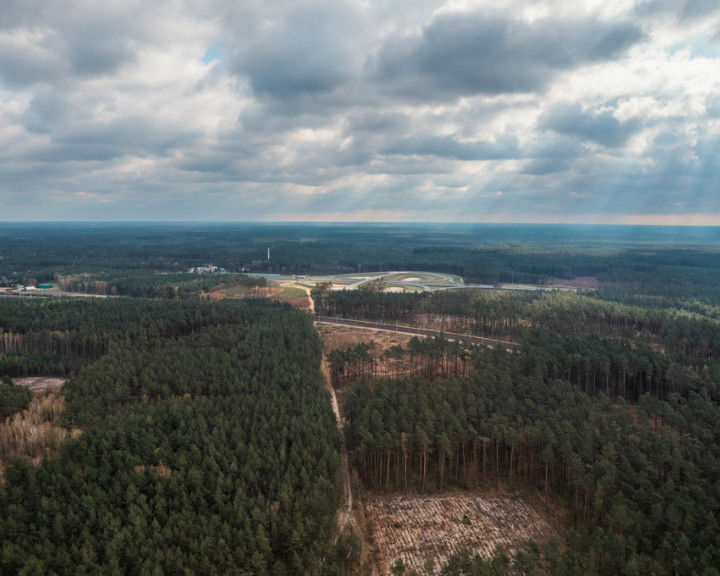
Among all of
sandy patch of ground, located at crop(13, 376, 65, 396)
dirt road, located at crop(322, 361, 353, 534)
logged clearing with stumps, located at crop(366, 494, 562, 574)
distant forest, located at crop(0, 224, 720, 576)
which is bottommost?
logged clearing with stumps, located at crop(366, 494, 562, 574)

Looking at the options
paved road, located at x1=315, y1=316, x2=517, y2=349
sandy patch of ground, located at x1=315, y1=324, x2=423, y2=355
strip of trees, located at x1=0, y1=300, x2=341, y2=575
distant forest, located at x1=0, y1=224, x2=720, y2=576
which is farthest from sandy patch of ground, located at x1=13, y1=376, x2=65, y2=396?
paved road, located at x1=315, y1=316, x2=517, y2=349

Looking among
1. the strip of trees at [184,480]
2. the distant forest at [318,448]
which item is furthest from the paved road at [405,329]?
the strip of trees at [184,480]

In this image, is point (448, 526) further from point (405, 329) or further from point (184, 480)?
point (405, 329)

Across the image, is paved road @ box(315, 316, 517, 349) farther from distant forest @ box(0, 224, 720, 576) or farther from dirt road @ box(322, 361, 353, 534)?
dirt road @ box(322, 361, 353, 534)

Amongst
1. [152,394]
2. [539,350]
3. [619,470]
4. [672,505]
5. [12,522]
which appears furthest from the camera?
[539,350]

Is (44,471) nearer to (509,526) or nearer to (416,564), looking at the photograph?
(416,564)

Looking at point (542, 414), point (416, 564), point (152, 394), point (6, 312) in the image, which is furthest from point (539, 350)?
point (6, 312)
